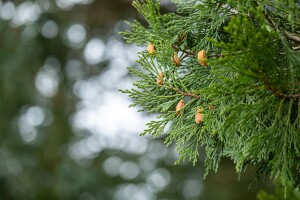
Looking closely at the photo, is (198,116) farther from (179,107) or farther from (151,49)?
(151,49)

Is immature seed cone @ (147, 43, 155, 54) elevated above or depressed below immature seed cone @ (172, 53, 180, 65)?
above

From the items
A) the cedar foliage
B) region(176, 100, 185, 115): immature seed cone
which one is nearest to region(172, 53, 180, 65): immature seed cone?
the cedar foliage

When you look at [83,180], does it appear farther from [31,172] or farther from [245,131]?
[245,131]

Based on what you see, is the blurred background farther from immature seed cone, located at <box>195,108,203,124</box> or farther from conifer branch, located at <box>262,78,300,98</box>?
conifer branch, located at <box>262,78,300,98</box>

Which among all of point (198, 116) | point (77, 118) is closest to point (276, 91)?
point (198, 116)

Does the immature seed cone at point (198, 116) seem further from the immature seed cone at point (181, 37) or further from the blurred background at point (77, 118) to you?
the blurred background at point (77, 118)
